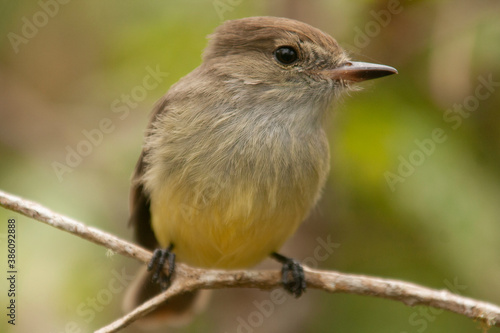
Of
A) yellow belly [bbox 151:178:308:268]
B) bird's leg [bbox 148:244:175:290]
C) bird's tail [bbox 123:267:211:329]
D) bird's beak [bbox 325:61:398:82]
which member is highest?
bird's beak [bbox 325:61:398:82]

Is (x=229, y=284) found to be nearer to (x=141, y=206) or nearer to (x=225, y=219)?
(x=225, y=219)

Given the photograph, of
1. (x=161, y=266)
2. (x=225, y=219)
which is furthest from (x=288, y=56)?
(x=161, y=266)

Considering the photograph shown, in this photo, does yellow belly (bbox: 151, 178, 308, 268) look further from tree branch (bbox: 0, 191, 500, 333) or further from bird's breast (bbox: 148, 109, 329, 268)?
tree branch (bbox: 0, 191, 500, 333)

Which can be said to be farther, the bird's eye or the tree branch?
the bird's eye

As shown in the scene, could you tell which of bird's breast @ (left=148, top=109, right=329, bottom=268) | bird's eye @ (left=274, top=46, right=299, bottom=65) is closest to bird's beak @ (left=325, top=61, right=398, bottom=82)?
bird's eye @ (left=274, top=46, right=299, bottom=65)

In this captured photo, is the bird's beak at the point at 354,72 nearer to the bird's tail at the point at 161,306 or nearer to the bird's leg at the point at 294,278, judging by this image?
the bird's leg at the point at 294,278

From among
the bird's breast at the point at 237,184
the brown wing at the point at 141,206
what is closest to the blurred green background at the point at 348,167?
the brown wing at the point at 141,206
